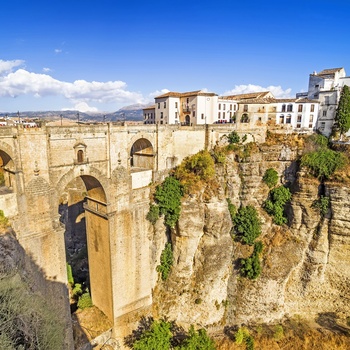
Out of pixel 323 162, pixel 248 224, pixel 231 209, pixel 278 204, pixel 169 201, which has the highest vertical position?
pixel 323 162

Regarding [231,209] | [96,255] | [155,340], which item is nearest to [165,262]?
[96,255]

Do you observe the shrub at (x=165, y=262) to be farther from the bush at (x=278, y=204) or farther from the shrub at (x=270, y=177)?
the shrub at (x=270, y=177)

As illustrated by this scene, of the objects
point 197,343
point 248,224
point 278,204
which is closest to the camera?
point 197,343

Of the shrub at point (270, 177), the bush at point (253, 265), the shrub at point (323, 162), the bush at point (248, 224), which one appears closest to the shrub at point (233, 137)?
the shrub at point (270, 177)

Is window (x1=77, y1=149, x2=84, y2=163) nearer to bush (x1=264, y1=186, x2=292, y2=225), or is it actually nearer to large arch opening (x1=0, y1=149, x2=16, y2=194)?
large arch opening (x1=0, y1=149, x2=16, y2=194)

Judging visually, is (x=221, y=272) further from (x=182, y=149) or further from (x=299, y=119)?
(x=299, y=119)

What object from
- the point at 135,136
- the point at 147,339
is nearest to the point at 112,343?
the point at 147,339

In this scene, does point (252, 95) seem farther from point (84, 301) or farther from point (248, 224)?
point (84, 301)
